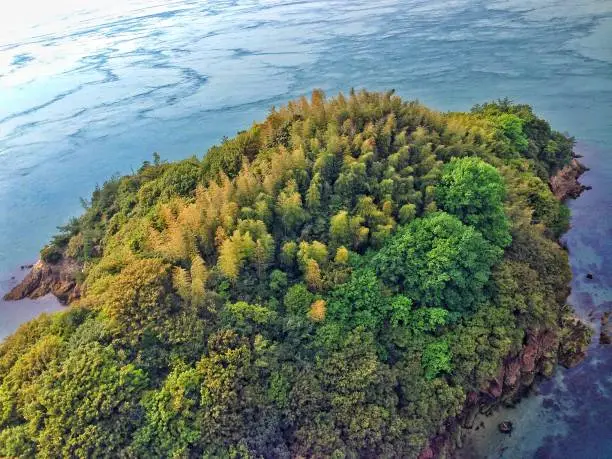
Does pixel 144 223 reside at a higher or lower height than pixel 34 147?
higher

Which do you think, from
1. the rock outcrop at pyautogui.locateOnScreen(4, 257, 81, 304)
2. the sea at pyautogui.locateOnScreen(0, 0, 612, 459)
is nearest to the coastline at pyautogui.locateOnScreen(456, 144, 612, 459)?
the sea at pyautogui.locateOnScreen(0, 0, 612, 459)

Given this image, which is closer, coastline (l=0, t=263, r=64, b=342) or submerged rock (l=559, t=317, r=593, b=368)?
submerged rock (l=559, t=317, r=593, b=368)

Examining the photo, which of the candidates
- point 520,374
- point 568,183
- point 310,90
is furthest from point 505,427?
point 310,90

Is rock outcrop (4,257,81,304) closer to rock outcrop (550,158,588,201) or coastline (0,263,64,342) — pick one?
coastline (0,263,64,342)

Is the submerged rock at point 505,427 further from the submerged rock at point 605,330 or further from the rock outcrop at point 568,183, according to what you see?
the rock outcrop at point 568,183

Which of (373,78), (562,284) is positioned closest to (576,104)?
(373,78)

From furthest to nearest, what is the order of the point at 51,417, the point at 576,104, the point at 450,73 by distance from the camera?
1. the point at 450,73
2. the point at 576,104
3. the point at 51,417

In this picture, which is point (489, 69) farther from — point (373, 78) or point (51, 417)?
point (51, 417)
